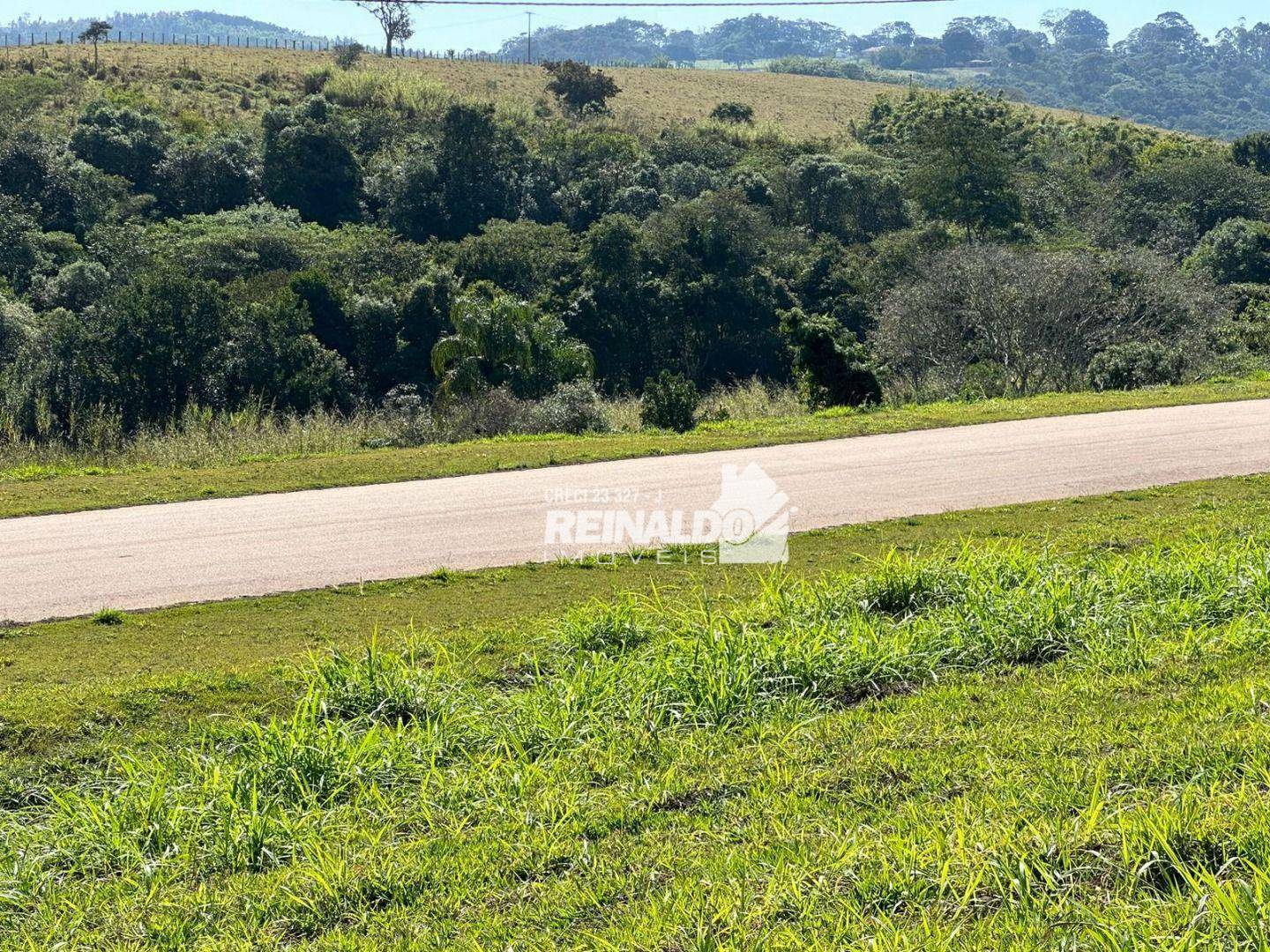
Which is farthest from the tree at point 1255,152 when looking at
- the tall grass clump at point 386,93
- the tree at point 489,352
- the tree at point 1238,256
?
the tree at point 489,352

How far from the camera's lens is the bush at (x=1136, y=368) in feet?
69.1

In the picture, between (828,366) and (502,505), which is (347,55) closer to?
(828,366)

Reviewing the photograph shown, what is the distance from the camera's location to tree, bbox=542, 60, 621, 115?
68.9m

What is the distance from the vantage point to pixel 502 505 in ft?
35.9

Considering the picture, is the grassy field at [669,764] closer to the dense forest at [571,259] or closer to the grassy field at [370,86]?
the dense forest at [571,259]

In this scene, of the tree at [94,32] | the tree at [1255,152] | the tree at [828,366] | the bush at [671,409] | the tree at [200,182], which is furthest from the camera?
the tree at [94,32]

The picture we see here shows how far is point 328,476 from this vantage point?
12.2 meters

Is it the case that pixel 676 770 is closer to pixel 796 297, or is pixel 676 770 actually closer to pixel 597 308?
pixel 597 308

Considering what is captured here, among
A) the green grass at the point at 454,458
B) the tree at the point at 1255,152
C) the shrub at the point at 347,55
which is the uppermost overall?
the shrub at the point at 347,55

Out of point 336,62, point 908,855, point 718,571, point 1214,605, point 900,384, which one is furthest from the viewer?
point 336,62

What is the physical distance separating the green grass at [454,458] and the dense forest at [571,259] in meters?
1.97

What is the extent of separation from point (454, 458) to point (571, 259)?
29722 millimetres

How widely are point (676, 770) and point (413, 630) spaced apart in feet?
8.73

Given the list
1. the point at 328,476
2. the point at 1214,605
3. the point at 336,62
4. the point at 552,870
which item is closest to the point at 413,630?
the point at 552,870
